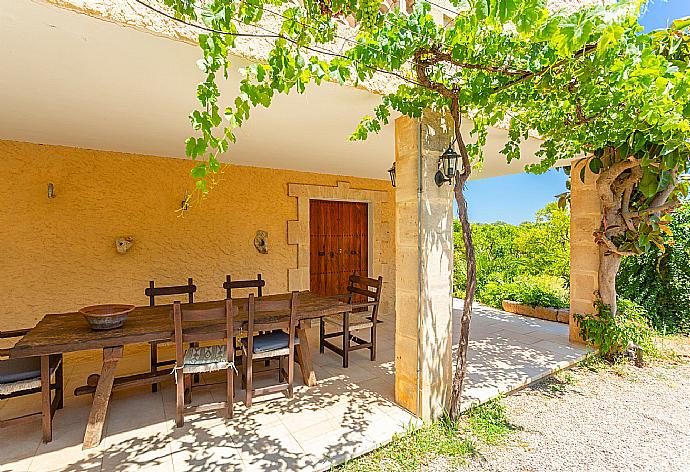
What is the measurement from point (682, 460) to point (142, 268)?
16.6 feet

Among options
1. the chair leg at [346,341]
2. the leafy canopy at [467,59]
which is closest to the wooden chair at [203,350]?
the leafy canopy at [467,59]

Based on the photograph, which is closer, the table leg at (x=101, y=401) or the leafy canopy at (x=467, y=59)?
the leafy canopy at (x=467, y=59)

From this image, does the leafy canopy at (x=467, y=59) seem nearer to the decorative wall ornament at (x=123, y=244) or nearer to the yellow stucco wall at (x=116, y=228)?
the yellow stucco wall at (x=116, y=228)

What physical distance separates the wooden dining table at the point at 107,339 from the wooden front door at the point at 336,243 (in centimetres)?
237

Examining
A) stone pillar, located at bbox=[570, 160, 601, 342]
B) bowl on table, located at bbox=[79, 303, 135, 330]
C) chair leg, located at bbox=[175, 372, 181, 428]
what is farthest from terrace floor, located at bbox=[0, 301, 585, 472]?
stone pillar, located at bbox=[570, 160, 601, 342]

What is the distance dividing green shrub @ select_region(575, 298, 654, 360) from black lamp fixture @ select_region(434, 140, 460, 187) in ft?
9.16

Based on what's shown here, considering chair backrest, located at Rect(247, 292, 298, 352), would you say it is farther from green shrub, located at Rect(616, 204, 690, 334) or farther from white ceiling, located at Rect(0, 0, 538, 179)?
green shrub, located at Rect(616, 204, 690, 334)

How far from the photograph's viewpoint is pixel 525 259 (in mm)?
7863

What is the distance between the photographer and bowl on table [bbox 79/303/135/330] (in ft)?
8.07

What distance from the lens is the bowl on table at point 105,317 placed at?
2459 mm

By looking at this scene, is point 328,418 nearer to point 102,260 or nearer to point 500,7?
point 500,7

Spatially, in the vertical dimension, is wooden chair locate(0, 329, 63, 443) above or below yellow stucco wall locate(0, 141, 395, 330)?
below

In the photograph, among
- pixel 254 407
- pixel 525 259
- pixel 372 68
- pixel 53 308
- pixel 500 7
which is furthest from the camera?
pixel 525 259

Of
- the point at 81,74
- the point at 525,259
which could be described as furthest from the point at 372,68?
the point at 525,259
